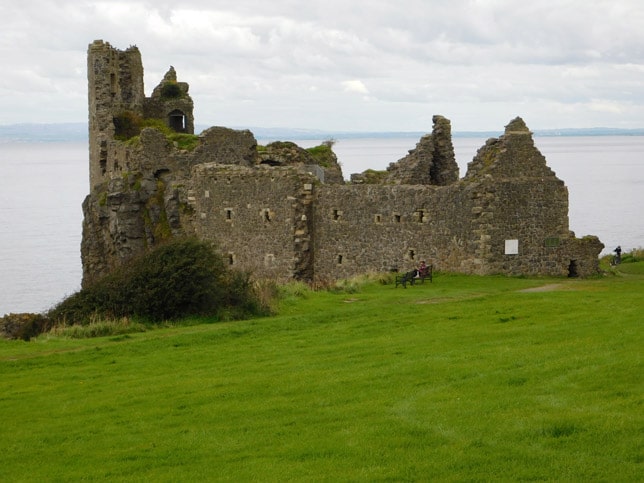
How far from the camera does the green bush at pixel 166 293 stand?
2556 centimetres

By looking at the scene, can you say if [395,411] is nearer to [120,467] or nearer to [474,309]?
[120,467]

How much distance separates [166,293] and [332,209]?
33.4ft

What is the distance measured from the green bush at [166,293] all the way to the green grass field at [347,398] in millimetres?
1593

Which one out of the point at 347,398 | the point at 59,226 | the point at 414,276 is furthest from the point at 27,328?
the point at 59,226

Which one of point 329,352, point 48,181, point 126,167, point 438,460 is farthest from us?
point 48,181

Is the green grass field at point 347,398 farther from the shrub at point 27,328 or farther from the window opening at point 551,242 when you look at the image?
the window opening at point 551,242

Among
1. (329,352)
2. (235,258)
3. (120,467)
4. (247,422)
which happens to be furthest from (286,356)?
(235,258)

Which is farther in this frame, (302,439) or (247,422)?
(247,422)

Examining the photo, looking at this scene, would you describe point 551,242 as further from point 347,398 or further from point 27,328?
point 347,398

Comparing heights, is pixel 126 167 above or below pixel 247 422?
above

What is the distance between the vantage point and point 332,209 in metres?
Result: 34.8

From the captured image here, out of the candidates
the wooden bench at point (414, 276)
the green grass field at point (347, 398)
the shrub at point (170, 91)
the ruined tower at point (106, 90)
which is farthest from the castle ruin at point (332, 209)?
the green grass field at point (347, 398)

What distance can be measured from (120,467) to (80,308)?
1296cm

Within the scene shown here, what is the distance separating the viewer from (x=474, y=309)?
2336 cm
